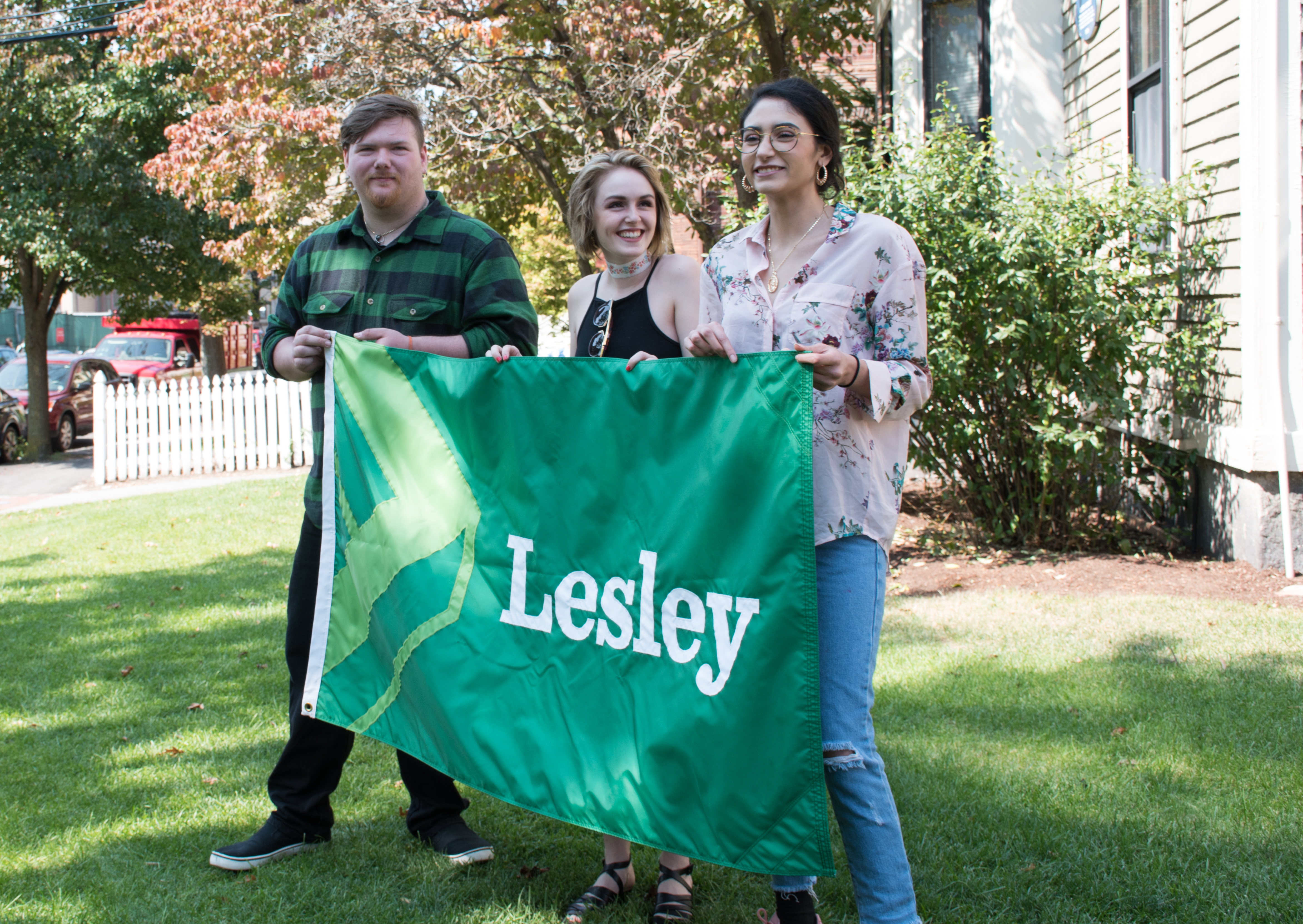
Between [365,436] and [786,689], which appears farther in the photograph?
[365,436]

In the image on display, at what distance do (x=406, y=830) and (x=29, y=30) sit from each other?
63.2 feet

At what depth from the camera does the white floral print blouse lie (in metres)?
2.62

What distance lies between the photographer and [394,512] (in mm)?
3432

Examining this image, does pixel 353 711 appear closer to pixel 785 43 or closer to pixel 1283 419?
pixel 1283 419

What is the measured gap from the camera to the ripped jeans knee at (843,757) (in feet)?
8.38

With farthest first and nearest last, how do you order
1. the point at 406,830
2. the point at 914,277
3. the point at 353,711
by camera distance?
the point at 406,830 < the point at 353,711 < the point at 914,277

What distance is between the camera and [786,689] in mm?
2506

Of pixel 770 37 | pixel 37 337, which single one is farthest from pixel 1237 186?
pixel 37 337

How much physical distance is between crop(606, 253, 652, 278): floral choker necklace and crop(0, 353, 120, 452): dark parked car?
18.9m

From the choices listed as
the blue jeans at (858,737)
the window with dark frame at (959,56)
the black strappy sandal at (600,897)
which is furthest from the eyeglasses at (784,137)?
the window with dark frame at (959,56)

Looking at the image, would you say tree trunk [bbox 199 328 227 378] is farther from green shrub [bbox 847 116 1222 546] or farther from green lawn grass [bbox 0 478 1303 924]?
green shrub [bbox 847 116 1222 546]

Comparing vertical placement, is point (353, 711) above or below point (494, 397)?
below

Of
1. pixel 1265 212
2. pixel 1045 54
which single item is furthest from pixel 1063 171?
pixel 1265 212

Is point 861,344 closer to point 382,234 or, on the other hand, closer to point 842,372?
point 842,372
